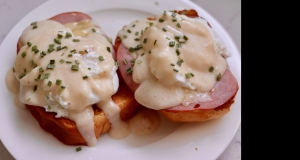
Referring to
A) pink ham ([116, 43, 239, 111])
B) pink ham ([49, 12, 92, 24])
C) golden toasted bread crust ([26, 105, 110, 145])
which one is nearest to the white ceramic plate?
golden toasted bread crust ([26, 105, 110, 145])

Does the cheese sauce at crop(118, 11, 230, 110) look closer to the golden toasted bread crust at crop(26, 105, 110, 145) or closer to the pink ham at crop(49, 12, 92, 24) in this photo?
the golden toasted bread crust at crop(26, 105, 110, 145)

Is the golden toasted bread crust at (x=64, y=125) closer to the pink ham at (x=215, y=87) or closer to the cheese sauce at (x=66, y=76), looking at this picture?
the cheese sauce at (x=66, y=76)

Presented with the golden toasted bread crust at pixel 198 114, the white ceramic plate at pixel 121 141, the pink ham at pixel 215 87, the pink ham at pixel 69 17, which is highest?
the pink ham at pixel 69 17

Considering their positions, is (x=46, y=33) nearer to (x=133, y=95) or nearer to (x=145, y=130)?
(x=133, y=95)

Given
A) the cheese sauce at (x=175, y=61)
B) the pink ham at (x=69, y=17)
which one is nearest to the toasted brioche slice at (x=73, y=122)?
the cheese sauce at (x=175, y=61)

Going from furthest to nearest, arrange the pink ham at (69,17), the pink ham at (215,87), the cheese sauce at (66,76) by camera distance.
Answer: the pink ham at (69,17), the pink ham at (215,87), the cheese sauce at (66,76)

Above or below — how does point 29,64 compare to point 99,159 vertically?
above
